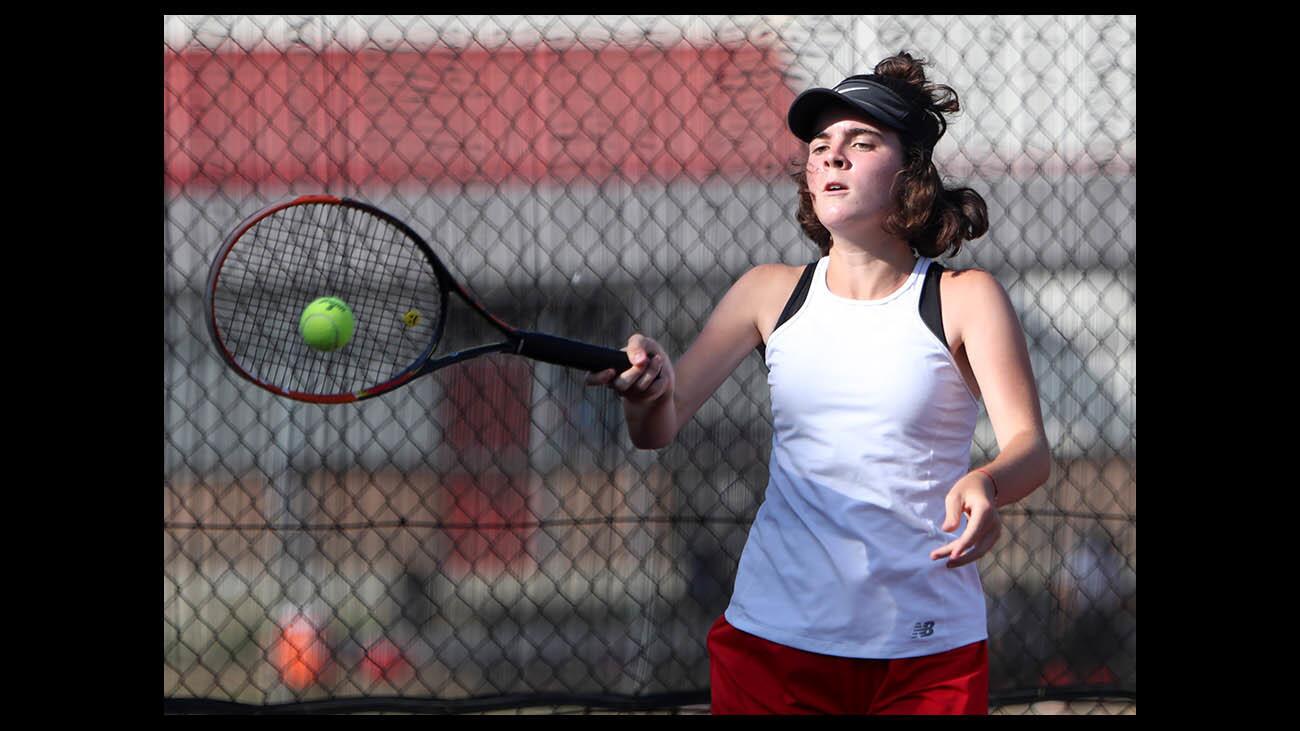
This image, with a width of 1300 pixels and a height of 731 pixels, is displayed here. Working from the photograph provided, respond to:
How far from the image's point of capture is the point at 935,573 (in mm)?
1875

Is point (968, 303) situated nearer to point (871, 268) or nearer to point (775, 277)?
point (871, 268)

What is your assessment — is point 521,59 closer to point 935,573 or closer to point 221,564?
point 221,564

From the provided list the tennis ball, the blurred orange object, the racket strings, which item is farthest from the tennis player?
the blurred orange object

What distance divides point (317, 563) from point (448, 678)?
0.48 meters

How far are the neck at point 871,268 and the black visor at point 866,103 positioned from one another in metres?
0.21

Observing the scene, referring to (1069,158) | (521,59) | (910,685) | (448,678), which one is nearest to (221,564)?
(448,678)

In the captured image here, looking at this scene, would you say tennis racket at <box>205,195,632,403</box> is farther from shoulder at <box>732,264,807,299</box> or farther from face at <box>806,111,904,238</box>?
face at <box>806,111,904,238</box>

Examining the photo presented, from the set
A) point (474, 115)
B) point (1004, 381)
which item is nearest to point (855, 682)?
point (1004, 381)

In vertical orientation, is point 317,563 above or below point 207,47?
below

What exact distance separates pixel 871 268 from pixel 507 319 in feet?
4.68

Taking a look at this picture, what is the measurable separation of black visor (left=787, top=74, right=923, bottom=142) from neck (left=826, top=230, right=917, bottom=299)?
8.1 inches

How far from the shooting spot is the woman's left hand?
5.46 feet

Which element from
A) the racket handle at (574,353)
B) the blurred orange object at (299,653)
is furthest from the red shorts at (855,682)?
the blurred orange object at (299,653)

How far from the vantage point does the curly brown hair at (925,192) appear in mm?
1993
